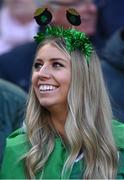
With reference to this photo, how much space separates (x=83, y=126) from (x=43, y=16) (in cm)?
94

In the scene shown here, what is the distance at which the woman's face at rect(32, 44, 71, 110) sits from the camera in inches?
220

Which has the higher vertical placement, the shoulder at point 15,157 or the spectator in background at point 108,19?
the spectator in background at point 108,19

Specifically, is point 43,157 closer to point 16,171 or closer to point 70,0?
point 16,171

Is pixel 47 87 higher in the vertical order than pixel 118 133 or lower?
higher

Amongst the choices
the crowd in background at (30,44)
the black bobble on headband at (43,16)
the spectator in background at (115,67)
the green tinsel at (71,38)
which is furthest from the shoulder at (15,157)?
the spectator in background at (115,67)

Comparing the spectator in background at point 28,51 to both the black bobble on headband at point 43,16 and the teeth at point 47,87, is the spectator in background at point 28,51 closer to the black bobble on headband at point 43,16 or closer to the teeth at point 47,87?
the black bobble on headband at point 43,16

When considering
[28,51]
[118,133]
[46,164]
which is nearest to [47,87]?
[46,164]

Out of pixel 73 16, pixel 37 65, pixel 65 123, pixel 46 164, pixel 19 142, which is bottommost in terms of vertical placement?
pixel 46 164

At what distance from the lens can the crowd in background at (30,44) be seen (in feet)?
22.8

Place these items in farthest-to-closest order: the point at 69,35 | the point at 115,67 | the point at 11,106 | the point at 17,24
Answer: the point at 17,24 < the point at 115,67 < the point at 11,106 < the point at 69,35

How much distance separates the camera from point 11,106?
6949 mm

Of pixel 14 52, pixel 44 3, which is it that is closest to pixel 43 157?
pixel 14 52

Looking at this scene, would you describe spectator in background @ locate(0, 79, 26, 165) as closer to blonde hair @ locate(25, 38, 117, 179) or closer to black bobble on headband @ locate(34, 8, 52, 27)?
blonde hair @ locate(25, 38, 117, 179)

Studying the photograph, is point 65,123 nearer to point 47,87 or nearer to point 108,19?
point 47,87
